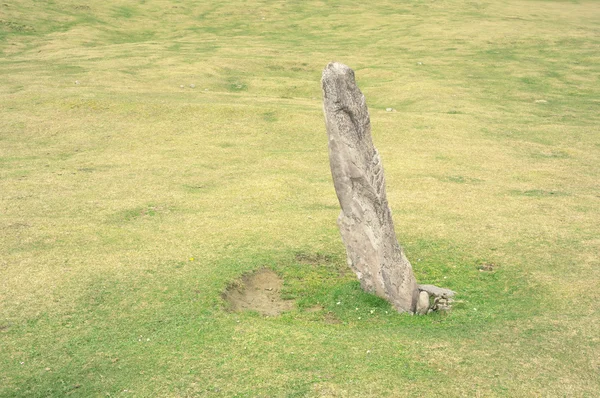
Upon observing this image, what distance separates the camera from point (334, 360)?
1017cm

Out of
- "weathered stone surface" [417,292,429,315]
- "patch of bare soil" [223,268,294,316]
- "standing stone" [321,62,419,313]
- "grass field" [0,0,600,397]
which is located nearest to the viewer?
"grass field" [0,0,600,397]

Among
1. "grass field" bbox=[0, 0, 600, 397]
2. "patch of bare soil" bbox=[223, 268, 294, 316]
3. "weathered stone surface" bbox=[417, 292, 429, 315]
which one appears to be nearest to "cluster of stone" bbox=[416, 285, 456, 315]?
"weathered stone surface" bbox=[417, 292, 429, 315]

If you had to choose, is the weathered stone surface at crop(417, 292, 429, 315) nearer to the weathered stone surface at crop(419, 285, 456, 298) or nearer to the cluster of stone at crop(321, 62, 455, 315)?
the cluster of stone at crop(321, 62, 455, 315)

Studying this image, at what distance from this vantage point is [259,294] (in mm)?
13281

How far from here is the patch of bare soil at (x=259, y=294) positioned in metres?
12.6

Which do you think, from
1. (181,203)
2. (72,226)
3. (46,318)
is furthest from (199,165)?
(46,318)

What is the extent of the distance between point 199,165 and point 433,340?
542 inches

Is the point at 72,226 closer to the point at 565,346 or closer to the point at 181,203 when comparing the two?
the point at 181,203

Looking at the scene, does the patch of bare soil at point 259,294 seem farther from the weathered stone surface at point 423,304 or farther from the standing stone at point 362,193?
the weathered stone surface at point 423,304

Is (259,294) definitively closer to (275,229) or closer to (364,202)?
(364,202)

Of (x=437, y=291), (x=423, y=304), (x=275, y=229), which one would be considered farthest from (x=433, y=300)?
(x=275, y=229)

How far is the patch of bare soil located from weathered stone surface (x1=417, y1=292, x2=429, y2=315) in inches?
97.7

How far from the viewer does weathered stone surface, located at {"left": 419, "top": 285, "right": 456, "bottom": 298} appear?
12.7 metres

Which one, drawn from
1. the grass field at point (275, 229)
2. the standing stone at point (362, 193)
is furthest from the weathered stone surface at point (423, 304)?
the grass field at point (275, 229)
